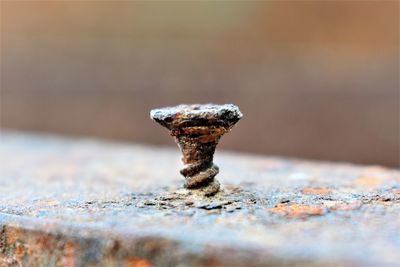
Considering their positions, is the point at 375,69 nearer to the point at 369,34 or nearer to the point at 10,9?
the point at 369,34

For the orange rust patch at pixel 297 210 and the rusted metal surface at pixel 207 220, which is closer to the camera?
the rusted metal surface at pixel 207 220

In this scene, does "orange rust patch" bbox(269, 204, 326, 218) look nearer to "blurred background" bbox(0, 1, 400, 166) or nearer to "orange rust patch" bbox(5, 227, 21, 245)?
"orange rust patch" bbox(5, 227, 21, 245)

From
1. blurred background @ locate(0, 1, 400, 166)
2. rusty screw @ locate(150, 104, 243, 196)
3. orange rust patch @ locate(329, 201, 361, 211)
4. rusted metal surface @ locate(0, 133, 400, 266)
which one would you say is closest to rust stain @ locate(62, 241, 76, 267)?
rusted metal surface @ locate(0, 133, 400, 266)

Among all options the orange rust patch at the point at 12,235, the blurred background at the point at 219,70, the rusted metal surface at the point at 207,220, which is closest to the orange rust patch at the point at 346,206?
the rusted metal surface at the point at 207,220

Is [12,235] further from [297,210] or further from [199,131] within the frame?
[297,210]

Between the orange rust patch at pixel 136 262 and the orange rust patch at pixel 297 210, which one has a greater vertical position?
the orange rust patch at pixel 297 210

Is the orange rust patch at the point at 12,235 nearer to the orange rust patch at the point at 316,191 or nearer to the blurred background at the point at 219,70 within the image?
the orange rust patch at the point at 316,191

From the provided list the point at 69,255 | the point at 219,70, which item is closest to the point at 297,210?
the point at 69,255

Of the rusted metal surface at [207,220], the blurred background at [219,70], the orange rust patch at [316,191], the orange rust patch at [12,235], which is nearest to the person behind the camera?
the rusted metal surface at [207,220]
